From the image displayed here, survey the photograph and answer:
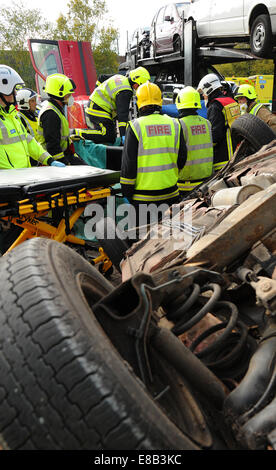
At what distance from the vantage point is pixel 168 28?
11164 mm

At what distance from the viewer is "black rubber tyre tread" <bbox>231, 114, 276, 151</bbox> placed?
410 cm

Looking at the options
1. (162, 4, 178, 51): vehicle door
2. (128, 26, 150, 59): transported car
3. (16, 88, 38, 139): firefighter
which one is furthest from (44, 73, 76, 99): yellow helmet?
(128, 26, 150, 59): transported car

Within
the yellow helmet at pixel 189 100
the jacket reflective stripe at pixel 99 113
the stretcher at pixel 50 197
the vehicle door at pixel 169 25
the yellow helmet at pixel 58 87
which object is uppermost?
the vehicle door at pixel 169 25

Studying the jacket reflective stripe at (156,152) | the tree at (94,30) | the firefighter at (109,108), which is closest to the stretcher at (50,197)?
the jacket reflective stripe at (156,152)

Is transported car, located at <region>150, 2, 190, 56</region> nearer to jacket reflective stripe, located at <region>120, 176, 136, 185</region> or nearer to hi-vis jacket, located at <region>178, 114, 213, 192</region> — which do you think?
hi-vis jacket, located at <region>178, 114, 213, 192</region>

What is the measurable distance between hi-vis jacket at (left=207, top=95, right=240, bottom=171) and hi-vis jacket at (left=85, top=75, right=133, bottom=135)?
4.58ft

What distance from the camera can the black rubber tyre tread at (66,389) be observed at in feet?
3.26

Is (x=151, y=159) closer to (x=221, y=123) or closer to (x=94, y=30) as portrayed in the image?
(x=221, y=123)

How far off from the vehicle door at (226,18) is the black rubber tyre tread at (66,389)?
850 cm

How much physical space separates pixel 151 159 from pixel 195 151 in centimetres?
79

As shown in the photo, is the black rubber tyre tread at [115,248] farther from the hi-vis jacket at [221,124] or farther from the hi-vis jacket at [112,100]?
the hi-vis jacket at [112,100]

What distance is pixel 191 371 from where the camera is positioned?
132cm
